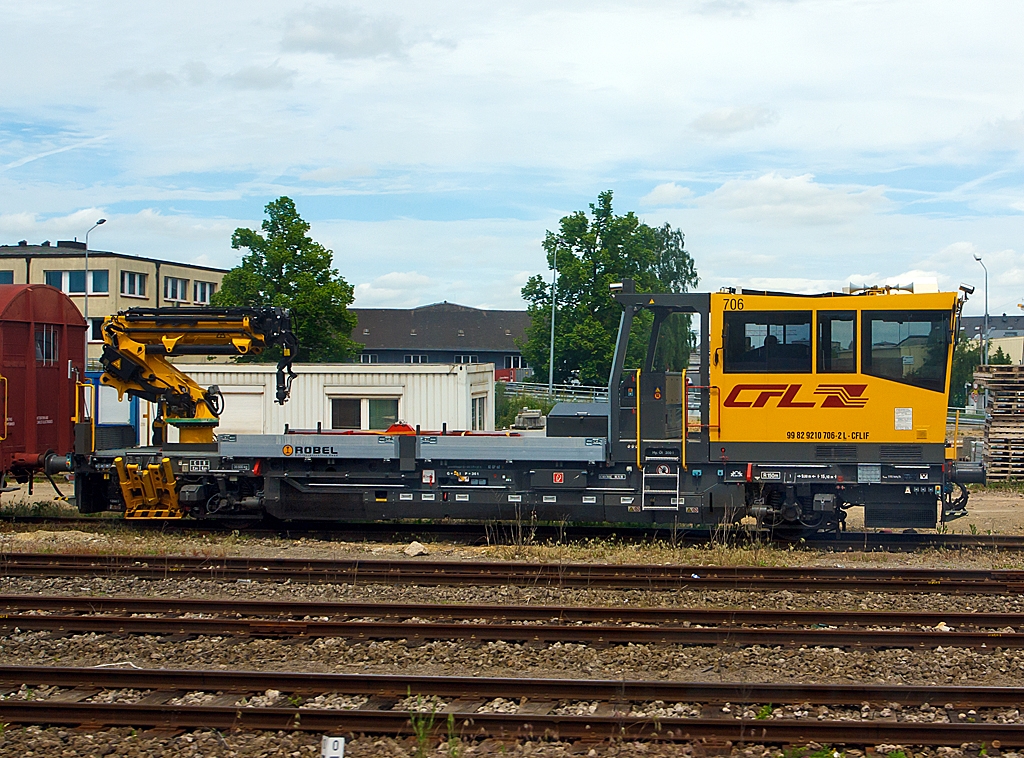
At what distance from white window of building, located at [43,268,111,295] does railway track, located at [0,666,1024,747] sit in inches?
1778

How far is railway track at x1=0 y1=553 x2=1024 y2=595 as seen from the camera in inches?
417

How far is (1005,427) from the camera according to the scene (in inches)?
896

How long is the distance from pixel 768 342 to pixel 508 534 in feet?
15.4

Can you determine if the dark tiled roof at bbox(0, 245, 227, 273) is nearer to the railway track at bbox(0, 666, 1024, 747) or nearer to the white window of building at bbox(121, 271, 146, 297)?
the white window of building at bbox(121, 271, 146, 297)

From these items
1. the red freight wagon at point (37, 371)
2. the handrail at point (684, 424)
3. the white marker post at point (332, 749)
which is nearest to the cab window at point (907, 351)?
the handrail at point (684, 424)

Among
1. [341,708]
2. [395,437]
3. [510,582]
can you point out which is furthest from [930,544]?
[341,708]

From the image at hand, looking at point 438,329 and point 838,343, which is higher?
point 438,329

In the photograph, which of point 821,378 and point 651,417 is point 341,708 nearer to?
point 651,417

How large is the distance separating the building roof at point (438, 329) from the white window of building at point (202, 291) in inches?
736

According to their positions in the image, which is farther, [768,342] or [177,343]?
[177,343]

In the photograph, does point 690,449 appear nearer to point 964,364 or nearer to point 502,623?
point 502,623

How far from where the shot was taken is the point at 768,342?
12.5 metres

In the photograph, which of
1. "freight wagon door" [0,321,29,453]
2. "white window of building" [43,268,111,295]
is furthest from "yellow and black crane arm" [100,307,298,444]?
"white window of building" [43,268,111,295]

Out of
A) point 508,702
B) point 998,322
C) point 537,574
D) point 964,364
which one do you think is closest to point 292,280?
point 537,574
